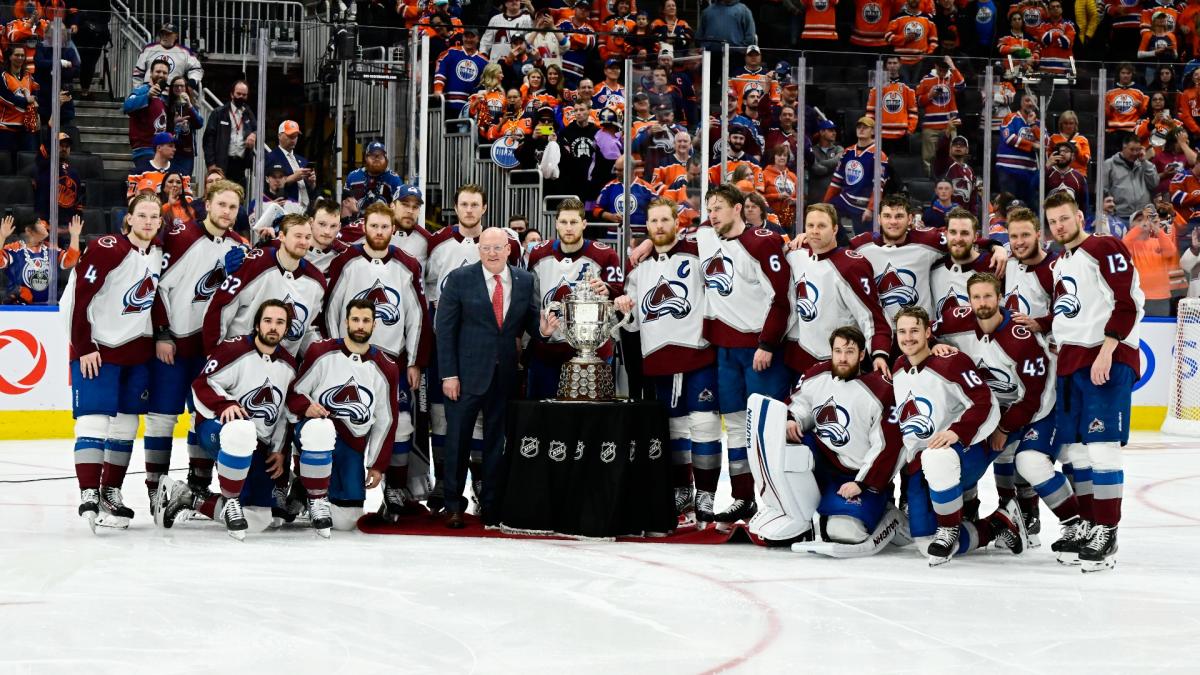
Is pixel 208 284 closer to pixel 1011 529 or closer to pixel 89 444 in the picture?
pixel 89 444

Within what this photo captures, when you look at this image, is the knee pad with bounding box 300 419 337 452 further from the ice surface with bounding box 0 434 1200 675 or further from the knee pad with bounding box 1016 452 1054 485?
the knee pad with bounding box 1016 452 1054 485

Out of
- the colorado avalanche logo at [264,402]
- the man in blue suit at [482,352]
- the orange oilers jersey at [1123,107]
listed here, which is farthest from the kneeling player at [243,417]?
the orange oilers jersey at [1123,107]

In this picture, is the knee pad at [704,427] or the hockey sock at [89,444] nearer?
the hockey sock at [89,444]

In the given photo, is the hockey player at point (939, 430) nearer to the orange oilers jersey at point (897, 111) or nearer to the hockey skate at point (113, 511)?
the hockey skate at point (113, 511)

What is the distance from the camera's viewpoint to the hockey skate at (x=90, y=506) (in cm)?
603

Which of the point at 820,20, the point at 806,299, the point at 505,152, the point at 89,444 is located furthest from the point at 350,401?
the point at 820,20

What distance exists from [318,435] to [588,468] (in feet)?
3.45

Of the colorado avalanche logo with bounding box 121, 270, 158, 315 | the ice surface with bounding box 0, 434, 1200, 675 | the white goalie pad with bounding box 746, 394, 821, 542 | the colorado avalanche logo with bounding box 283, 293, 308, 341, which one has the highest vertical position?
the colorado avalanche logo with bounding box 121, 270, 158, 315

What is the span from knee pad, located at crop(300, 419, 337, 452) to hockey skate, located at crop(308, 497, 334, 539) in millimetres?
216

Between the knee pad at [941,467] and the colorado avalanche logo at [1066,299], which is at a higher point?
the colorado avalanche logo at [1066,299]

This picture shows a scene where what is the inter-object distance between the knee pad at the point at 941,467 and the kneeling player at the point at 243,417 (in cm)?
239

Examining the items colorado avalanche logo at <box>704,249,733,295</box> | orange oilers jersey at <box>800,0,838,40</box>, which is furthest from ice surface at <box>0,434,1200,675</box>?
orange oilers jersey at <box>800,0,838,40</box>

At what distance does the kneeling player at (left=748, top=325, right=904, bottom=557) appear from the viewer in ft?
18.7

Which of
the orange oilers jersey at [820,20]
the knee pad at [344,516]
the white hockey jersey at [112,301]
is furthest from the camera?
the orange oilers jersey at [820,20]
